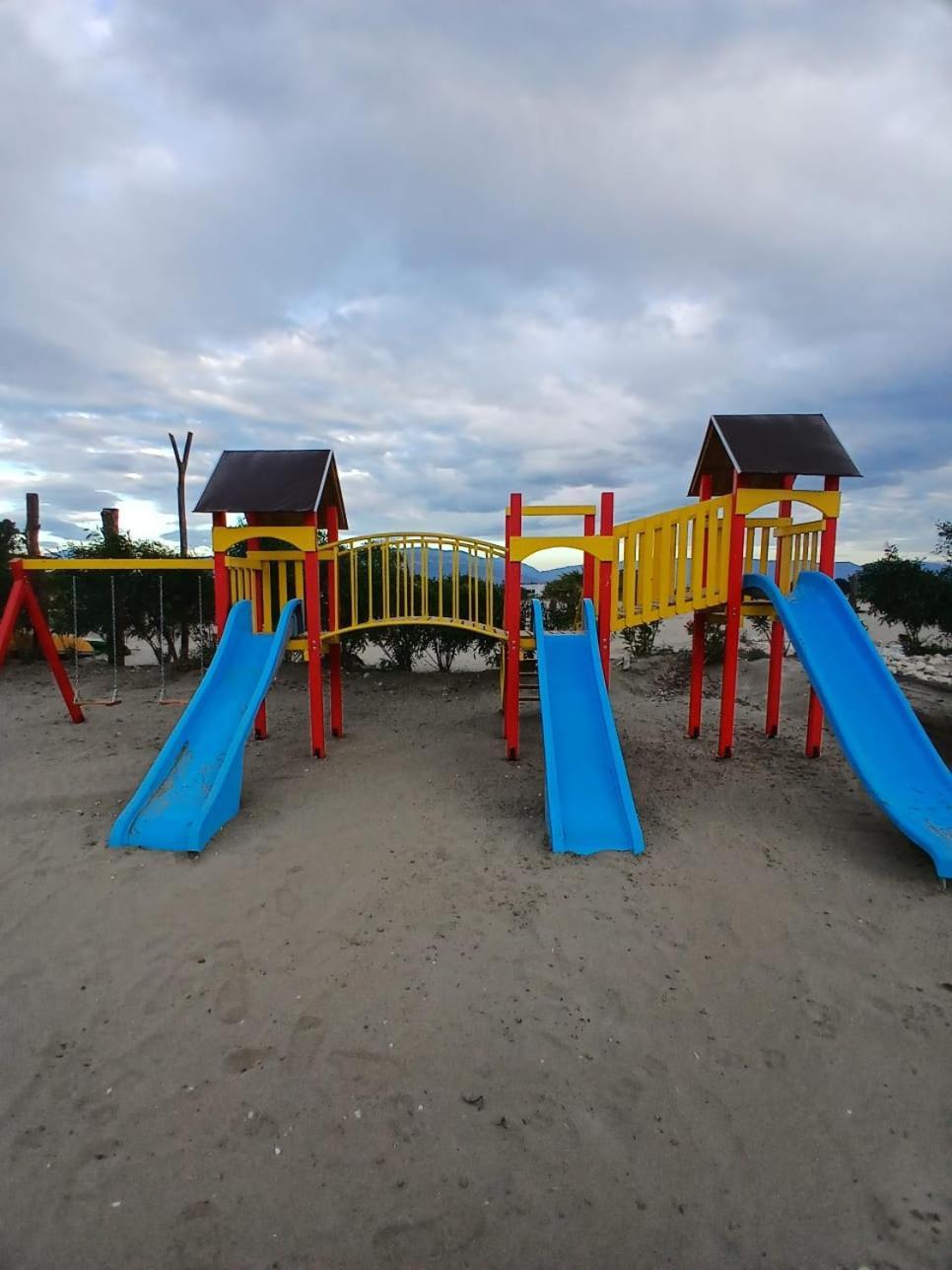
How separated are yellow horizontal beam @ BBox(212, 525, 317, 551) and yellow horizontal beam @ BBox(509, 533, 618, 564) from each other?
2.22 meters

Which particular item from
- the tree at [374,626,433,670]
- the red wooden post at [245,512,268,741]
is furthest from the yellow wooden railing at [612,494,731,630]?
the tree at [374,626,433,670]

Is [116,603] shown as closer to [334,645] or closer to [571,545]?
[334,645]

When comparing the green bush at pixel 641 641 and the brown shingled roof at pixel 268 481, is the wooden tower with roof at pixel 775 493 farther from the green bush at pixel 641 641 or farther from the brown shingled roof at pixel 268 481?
the green bush at pixel 641 641

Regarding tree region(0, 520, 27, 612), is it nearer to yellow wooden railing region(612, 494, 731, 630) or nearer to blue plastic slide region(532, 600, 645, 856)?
blue plastic slide region(532, 600, 645, 856)

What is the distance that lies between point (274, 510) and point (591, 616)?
364 cm

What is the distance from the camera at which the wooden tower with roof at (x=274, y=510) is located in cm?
742

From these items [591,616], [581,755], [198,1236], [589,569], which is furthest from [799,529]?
[198,1236]

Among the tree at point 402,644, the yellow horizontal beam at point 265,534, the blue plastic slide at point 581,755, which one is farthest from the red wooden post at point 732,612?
the tree at point 402,644

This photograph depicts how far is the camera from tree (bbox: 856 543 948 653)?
1121cm

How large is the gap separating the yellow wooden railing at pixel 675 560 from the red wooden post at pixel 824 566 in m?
1.14

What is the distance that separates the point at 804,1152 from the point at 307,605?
6.13 m

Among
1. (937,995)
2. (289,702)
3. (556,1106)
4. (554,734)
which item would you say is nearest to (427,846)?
(554,734)

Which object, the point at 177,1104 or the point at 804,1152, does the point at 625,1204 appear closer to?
the point at 804,1152

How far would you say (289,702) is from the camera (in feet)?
33.7
